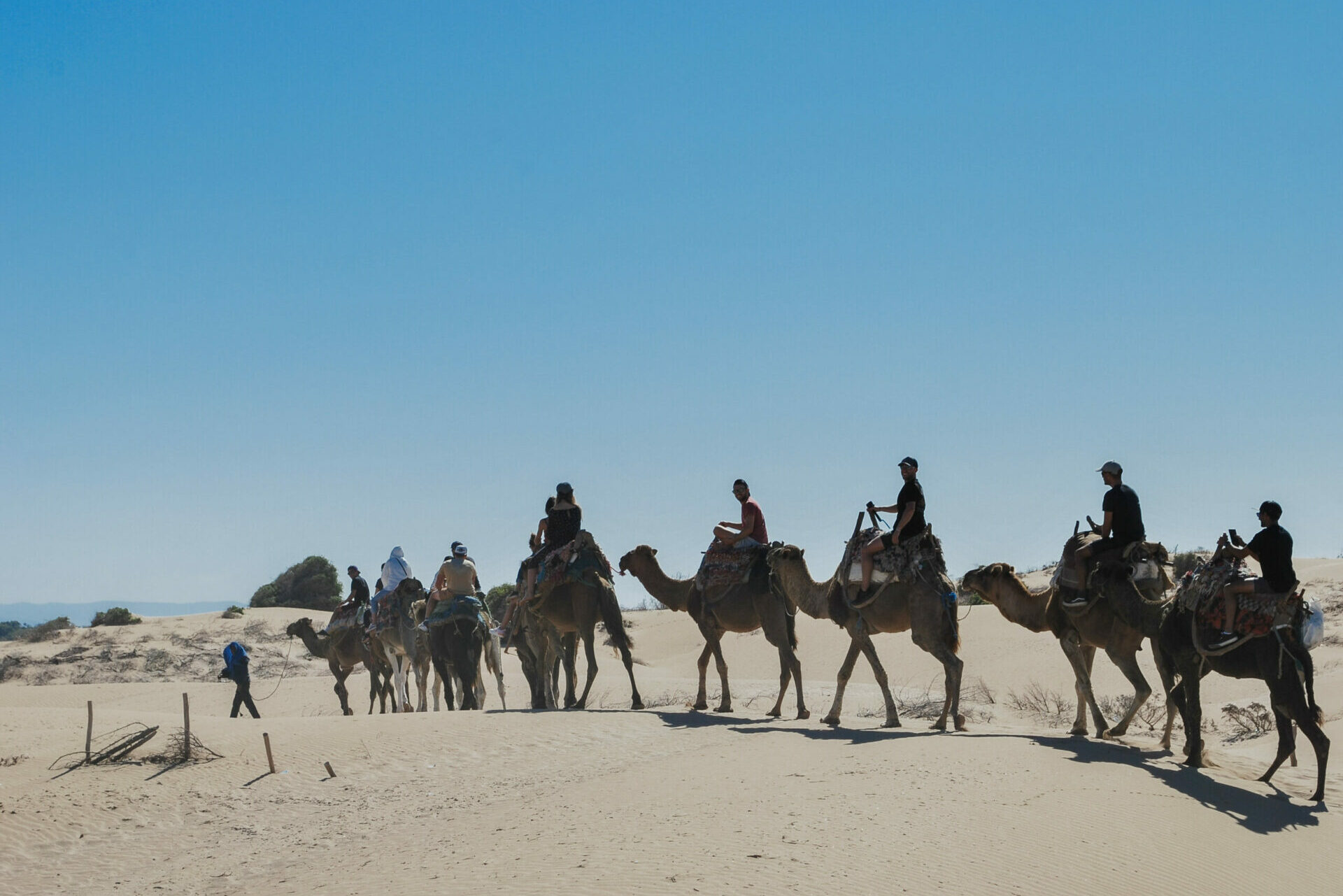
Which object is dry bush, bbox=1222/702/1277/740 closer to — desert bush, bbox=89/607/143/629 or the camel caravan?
the camel caravan

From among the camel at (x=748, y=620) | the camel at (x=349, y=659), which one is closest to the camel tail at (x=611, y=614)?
the camel at (x=748, y=620)

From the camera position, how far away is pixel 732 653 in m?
36.4

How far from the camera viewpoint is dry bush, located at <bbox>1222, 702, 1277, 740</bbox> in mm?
16703

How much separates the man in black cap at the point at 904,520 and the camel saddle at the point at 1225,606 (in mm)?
3270

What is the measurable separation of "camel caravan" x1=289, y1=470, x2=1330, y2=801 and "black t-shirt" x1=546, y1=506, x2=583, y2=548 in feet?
0.10

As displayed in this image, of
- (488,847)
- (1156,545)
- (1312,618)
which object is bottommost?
(488,847)

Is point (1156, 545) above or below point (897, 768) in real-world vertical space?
above

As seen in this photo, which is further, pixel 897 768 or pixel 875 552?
pixel 875 552

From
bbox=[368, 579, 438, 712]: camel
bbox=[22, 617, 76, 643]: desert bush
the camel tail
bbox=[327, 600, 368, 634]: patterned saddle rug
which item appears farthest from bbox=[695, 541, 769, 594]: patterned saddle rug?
bbox=[22, 617, 76, 643]: desert bush

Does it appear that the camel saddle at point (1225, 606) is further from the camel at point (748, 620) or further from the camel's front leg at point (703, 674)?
the camel's front leg at point (703, 674)

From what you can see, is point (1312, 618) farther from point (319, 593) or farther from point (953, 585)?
point (319, 593)

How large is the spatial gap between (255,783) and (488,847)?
16.3 ft

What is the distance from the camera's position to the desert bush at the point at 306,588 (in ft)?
169

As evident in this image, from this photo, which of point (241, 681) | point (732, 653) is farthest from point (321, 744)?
point (732, 653)
